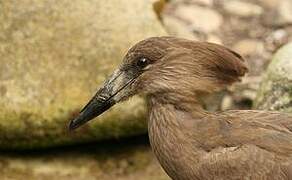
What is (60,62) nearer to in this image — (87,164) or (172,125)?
(87,164)

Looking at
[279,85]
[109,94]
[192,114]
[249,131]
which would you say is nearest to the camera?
[249,131]

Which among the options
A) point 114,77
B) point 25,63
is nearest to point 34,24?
point 25,63

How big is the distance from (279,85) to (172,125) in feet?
4.53

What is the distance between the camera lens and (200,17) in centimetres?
823

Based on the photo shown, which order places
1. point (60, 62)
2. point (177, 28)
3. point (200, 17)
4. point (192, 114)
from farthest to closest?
point (200, 17) < point (177, 28) < point (60, 62) < point (192, 114)

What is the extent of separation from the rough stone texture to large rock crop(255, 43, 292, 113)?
935 millimetres

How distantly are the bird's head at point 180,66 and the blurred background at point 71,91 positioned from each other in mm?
1347

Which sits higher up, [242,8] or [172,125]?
[172,125]

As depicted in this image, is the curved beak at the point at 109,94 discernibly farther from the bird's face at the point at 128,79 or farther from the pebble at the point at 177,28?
the pebble at the point at 177,28

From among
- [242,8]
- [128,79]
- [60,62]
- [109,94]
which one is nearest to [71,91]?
[60,62]

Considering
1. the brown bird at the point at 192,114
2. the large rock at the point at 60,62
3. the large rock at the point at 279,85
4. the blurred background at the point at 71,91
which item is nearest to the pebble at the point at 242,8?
the blurred background at the point at 71,91

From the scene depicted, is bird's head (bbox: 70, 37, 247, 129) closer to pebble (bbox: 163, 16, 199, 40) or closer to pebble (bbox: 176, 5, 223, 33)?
pebble (bbox: 163, 16, 199, 40)

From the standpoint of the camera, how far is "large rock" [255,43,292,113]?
6473 millimetres

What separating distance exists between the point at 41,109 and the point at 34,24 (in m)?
0.69
